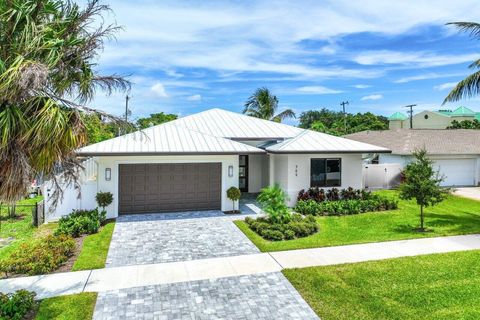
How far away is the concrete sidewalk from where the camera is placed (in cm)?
811

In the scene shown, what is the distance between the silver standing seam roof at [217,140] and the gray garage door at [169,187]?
1058 mm

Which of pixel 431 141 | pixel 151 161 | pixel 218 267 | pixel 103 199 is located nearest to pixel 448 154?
pixel 431 141

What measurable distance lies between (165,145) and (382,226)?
989 centimetres

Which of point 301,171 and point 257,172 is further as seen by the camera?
point 257,172

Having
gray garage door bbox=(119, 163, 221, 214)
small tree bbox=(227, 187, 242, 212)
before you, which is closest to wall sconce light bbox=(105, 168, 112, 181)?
gray garage door bbox=(119, 163, 221, 214)

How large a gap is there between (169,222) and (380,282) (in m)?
8.76

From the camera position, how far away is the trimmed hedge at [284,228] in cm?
1182

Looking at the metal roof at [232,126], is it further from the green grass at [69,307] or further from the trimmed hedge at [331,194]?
the green grass at [69,307]

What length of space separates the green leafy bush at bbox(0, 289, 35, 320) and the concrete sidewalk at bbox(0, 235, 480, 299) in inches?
22.9

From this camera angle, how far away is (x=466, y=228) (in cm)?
1333

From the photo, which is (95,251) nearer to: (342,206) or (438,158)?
(342,206)

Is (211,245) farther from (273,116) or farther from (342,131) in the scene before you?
(342,131)

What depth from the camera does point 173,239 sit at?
11.9 metres

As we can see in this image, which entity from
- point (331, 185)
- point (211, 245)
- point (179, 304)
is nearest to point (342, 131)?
point (331, 185)
